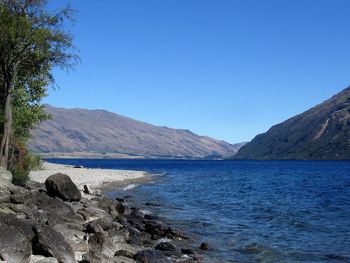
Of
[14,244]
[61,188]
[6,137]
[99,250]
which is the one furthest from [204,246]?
[6,137]

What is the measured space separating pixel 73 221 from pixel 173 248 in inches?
226

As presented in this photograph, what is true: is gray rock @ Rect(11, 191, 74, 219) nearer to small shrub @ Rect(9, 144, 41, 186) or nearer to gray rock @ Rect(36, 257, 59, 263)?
small shrub @ Rect(9, 144, 41, 186)

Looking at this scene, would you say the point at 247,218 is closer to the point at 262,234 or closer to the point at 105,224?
the point at 262,234

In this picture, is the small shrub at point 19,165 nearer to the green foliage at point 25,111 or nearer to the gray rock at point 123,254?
the green foliage at point 25,111

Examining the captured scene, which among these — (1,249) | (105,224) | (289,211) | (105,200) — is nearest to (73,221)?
(105,224)

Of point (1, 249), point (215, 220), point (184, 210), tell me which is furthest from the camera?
point (184, 210)

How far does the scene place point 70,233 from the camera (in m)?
22.2

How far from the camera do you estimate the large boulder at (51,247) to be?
17516 mm

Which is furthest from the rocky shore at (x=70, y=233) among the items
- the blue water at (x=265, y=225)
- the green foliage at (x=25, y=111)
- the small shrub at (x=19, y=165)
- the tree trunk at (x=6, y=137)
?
the green foliage at (x=25, y=111)

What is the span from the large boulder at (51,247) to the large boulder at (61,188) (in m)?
12.0

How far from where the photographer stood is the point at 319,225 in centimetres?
3797

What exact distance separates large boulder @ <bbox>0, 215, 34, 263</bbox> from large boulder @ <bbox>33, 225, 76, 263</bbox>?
38 centimetres

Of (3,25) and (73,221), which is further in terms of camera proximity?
(3,25)

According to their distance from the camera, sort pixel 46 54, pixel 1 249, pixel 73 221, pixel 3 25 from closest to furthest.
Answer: pixel 1 249 → pixel 73 221 → pixel 3 25 → pixel 46 54
